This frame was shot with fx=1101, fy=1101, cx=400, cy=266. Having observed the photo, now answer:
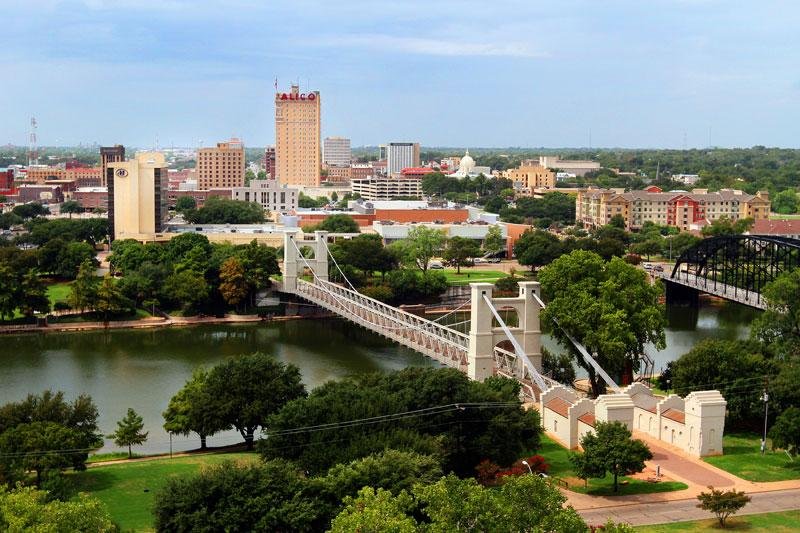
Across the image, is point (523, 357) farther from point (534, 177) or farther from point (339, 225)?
point (534, 177)

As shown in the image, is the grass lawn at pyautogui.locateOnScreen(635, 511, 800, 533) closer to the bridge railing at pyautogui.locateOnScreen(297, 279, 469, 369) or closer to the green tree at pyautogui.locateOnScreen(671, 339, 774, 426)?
the green tree at pyautogui.locateOnScreen(671, 339, 774, 426)

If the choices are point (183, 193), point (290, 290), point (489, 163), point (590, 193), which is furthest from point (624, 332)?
point (489, 163)

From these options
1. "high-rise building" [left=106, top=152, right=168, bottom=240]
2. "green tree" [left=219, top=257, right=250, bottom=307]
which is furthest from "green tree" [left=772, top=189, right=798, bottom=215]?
"green tree" [left=219, top=257, right=250, bottom=307]

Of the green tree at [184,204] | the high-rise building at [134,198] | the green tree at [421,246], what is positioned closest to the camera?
the green tree at [421,246]

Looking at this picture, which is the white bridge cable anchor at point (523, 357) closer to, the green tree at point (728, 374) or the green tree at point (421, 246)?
the green tree at point (728, 374)

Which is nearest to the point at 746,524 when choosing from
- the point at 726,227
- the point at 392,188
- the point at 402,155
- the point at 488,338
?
the point at 488,338

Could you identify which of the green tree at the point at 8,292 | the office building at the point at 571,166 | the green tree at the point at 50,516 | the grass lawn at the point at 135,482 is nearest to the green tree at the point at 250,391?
the grass lawn at the point at 135,482
